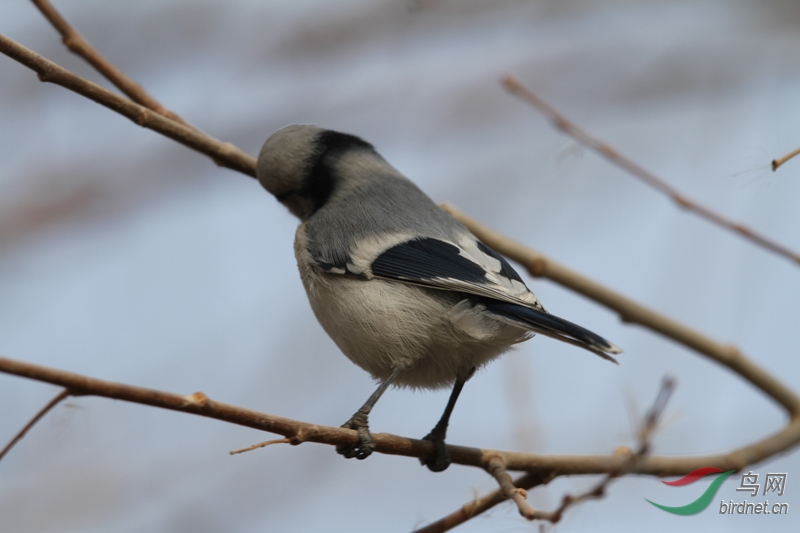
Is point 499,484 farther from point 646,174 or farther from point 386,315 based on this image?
point 646,174

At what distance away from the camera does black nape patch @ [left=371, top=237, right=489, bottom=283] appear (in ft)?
8.08

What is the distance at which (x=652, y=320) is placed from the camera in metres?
2.89

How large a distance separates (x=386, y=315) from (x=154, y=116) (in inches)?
42.7

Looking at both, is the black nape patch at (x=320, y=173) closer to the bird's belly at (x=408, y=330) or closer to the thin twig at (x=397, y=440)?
the bird's belly at (x=408, y=330)

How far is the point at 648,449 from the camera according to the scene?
1.43 metres

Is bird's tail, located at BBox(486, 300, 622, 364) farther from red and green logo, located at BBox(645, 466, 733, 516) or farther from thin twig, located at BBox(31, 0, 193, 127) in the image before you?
thin twig, located at BBox(31, 0, 193, 127)

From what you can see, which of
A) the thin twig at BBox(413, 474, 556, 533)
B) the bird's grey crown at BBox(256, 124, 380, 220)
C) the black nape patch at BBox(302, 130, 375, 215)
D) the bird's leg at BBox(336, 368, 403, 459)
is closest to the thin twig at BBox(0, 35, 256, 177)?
the bird's grey crown at BBox(256, 124, 380, 220)

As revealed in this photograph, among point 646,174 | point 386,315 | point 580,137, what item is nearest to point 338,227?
point 386,315

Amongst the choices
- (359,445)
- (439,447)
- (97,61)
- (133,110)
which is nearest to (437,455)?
(439,447)

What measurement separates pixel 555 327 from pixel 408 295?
0.57 m

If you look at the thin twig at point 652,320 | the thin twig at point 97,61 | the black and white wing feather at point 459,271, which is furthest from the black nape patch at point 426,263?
the thin twig at point 97,61

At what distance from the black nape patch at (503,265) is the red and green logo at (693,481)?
855mm

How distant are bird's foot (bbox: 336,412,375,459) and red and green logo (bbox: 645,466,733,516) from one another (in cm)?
100

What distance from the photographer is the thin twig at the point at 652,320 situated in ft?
9.27
